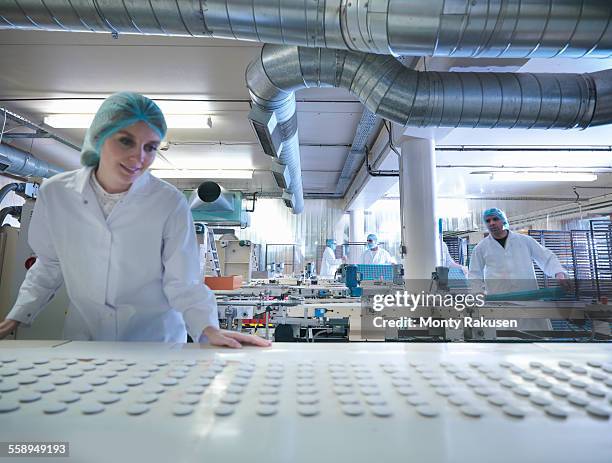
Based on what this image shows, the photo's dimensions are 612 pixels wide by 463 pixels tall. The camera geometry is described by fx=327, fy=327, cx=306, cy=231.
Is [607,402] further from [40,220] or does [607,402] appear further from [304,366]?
[40,220]

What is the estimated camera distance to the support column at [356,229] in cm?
716

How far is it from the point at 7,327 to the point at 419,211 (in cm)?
315

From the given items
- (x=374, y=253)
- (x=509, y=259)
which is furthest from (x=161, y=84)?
(x=374, y=253)

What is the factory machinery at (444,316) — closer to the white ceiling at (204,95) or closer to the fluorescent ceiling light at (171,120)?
the white ceiling at (204,95)

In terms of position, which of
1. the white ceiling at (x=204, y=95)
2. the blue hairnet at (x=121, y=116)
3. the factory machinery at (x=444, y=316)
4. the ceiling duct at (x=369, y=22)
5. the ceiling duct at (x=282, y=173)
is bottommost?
the factory machinery at (x=444, y=316)

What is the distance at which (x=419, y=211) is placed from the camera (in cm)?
332

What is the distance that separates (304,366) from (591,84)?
2515mm

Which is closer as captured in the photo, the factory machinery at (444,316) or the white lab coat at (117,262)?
the white lab coat at (117,262)

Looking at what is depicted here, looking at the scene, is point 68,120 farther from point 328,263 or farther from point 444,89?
point 328,263

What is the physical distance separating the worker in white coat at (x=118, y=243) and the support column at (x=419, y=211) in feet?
8.85

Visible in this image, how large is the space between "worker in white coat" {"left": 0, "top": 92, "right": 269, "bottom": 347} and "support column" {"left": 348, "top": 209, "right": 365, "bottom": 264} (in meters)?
6.26

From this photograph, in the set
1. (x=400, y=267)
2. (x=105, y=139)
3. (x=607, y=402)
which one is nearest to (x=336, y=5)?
(x=105, y=139)

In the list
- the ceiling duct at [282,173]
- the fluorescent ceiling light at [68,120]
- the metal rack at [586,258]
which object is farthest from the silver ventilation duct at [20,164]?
the metal rack at [586,258]

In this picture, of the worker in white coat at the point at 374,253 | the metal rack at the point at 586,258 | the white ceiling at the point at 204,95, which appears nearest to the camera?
the white ceiling at the point at 204,95
